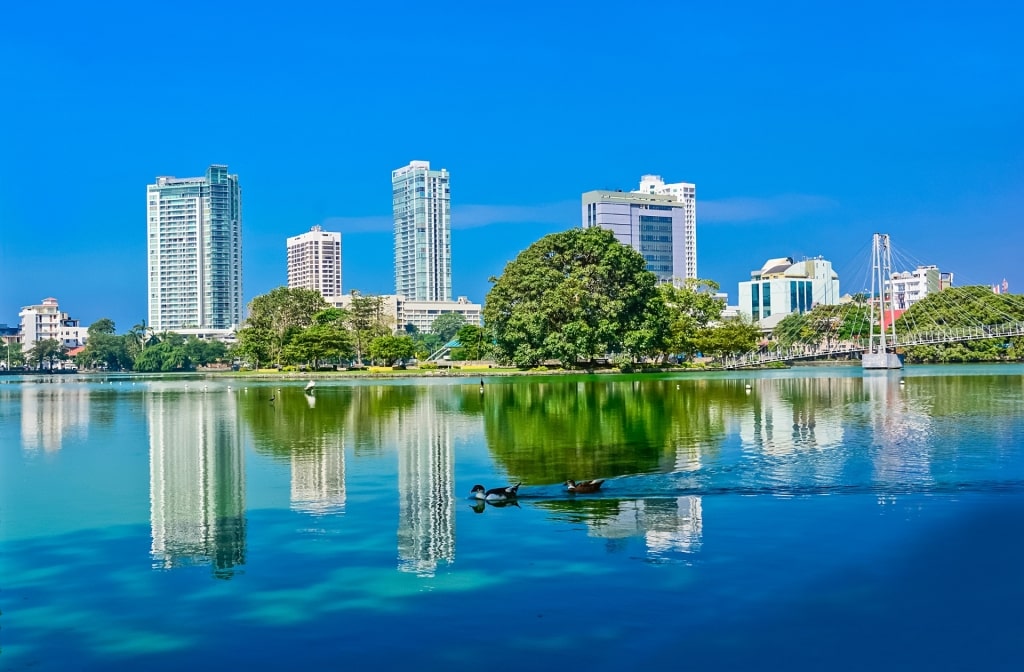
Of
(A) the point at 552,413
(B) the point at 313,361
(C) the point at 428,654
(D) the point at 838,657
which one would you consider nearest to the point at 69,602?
(C) the point at 428,654

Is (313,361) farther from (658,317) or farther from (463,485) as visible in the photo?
(463,485)

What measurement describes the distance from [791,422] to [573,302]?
40.8 m

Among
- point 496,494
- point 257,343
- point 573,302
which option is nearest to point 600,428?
point 496,494

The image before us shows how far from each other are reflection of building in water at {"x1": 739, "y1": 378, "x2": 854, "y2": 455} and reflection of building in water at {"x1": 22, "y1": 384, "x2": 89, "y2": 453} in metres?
17.9

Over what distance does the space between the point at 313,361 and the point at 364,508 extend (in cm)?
7672

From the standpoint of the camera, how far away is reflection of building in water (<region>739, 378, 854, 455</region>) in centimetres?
2177

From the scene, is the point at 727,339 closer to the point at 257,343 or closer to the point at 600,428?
the point at 257,343

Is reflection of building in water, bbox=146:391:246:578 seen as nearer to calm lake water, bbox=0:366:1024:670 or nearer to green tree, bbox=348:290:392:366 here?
calm lake water, bbox=0:366:1024:670

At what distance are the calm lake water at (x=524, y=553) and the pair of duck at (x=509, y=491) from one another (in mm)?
213

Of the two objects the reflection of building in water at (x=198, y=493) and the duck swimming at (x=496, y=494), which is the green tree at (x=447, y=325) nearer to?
the reflection of building in water at (x=198, y=493)

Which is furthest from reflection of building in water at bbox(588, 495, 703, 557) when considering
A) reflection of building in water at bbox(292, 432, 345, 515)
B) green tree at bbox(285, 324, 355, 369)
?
green tree at bbox(285, 324, 355, 369)

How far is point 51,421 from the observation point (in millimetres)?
34281

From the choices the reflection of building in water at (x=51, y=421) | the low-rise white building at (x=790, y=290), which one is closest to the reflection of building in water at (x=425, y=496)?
the reflection of building in water at (x=51, y=421)

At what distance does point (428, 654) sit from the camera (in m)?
8.17
